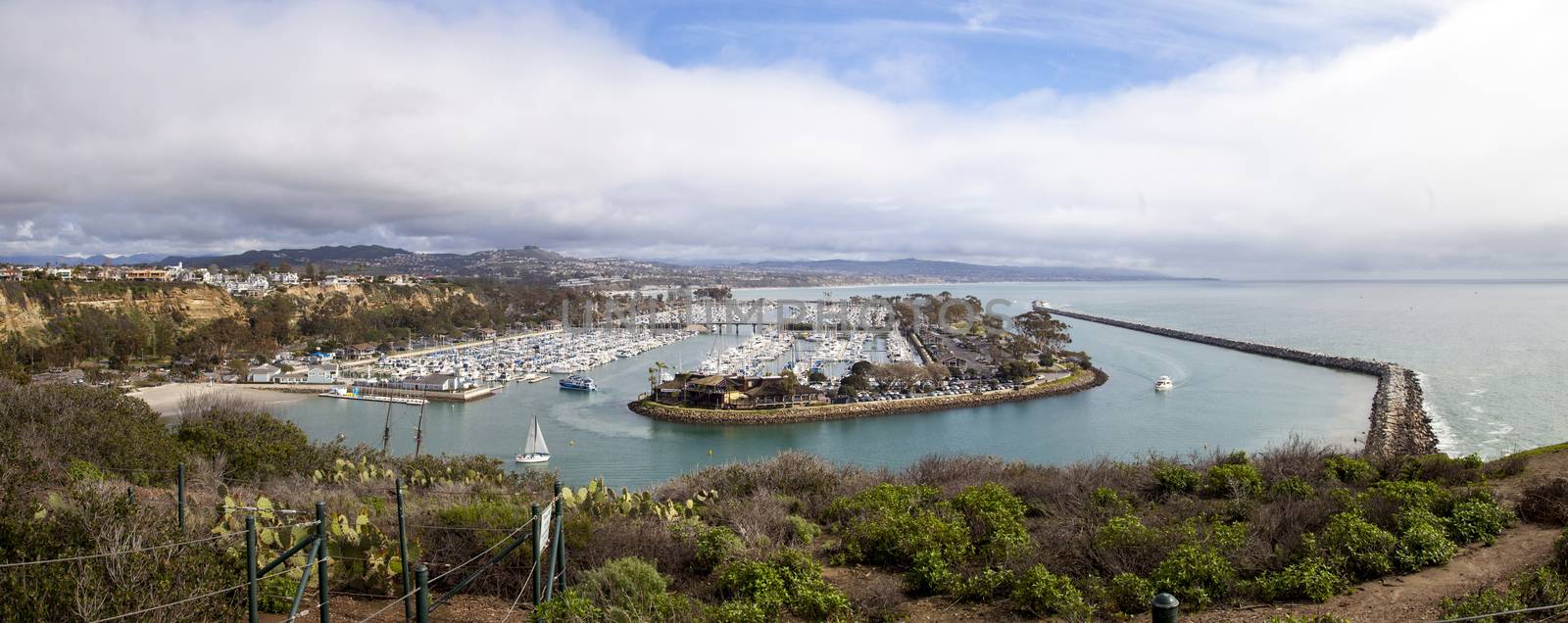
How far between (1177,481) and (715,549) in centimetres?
394

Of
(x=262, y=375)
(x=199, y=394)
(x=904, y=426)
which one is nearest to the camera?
(x=904, y=426)

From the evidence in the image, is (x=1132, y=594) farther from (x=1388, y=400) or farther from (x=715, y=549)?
(x=1388, y=400)

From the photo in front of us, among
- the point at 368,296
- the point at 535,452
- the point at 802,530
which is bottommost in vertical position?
the point at 535,452

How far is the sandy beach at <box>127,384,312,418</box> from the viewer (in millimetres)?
24828

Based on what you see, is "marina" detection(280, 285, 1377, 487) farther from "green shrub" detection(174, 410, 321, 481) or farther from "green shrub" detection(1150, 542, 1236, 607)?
"green shrub" detection(1150, 542, 1236, 607)

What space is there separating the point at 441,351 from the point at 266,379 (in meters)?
11.0

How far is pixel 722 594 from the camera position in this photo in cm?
407

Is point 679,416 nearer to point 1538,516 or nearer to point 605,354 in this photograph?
point 605,354

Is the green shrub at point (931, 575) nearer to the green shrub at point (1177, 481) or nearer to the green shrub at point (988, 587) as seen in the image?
the green shrub at point (988, 587)

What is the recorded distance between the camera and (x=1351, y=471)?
625 cm

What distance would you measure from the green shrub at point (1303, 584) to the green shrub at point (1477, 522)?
1274 millimetres

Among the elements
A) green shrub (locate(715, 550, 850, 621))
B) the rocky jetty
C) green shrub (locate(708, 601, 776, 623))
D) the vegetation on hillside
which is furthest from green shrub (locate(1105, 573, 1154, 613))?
the rocky jetty

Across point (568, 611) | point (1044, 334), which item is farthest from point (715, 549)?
point (1044, 334)

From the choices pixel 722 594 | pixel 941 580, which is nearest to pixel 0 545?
pixel 722 594
